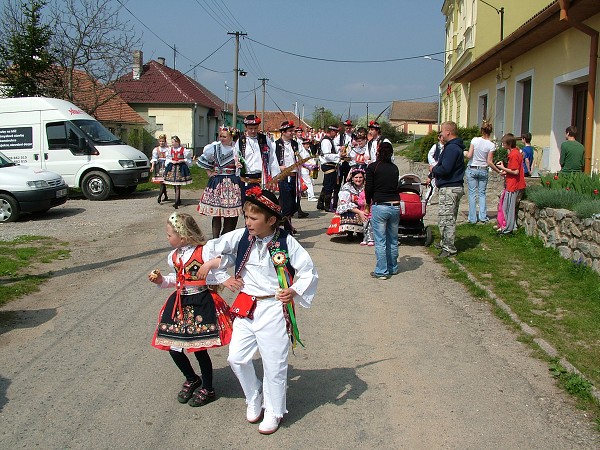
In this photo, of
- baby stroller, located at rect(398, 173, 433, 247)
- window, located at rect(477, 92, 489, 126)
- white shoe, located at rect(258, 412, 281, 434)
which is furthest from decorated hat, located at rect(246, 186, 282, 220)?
window, located at rect(477, 92, 489, 126)

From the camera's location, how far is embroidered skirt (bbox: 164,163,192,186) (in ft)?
52.4

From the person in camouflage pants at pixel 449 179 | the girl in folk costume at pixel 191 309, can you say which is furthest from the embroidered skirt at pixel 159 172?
the girl in folk costume at pixel 191 309

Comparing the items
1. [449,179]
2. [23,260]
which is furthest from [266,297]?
[23,260]

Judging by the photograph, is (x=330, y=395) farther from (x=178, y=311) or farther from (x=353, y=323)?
(x=353, y=323)

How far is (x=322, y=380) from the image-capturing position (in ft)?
15.9

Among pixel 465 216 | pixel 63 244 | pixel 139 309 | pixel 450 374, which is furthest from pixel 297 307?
pixel 465 216

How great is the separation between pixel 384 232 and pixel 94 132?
12.1 meters

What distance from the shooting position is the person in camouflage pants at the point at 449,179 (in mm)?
8938

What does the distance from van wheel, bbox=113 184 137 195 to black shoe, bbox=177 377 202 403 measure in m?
14.0

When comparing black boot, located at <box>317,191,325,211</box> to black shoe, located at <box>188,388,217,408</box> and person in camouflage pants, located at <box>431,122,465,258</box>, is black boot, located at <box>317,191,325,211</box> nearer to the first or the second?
person in camouflage pants, located at <box>431,122,465,258</box>

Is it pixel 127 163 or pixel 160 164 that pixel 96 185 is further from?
pixel 160 164

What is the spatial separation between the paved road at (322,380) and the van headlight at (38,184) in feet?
21.1

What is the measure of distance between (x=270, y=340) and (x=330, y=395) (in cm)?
93

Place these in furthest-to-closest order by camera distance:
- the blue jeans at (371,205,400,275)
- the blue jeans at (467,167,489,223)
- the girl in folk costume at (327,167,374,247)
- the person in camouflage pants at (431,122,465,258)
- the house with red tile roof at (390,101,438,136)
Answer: the house with red tile roof at (390,101,438,136), the blue jeans at (467,167,489,223), the girl in folk costume at (327,167,374,247), the person in camouflage pants at (431,122,465,258), the blue jeans at (371,205,400,275)
